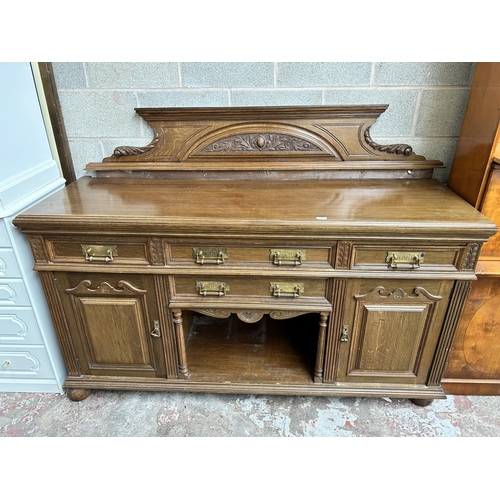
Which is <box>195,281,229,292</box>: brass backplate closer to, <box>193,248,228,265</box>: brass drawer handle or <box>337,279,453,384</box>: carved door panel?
<box>193,248,228,265</box>: brass drawer handle

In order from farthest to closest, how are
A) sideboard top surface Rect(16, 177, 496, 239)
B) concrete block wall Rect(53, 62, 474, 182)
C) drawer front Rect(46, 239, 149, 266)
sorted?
concrete block wall Rect(53, 62, 474, 182)
drawer front Rect(46, 239, 149, 266)
sideboard top surface Rect(16, 177, 496, 239)

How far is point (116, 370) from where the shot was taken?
1492 millimetres

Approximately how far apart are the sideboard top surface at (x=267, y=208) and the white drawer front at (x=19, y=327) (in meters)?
0.43

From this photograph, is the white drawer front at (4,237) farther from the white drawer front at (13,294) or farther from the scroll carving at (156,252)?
the scroll carving at (156,252)

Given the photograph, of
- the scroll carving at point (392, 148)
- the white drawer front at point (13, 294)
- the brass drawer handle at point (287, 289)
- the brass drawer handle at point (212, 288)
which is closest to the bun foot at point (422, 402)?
the brass drawer handle at point (287, 289)

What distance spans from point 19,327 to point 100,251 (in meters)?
0.57

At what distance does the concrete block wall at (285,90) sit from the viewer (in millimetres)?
1473

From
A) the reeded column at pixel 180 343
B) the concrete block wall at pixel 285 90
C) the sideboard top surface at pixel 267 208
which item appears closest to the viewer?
the sideboard top surface at pixel 267 208

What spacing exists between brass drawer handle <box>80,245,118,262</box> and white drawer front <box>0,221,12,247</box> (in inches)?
11.8

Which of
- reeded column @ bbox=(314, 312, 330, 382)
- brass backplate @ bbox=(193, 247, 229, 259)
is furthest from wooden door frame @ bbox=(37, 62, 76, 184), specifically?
reeded column @ bbox=(314, 312, 330, 382)

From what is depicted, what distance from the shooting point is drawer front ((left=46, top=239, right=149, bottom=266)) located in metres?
1.25

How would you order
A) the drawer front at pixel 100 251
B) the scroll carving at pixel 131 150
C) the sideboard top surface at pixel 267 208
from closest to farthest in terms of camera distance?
the sideboard top surface at pixel 267 208 < the drawer front at pixel 100 251 < the scroll carving at pixel 131 150

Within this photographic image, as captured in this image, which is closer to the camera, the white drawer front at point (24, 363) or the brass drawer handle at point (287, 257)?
the brass drawer handle at point (287, 257)

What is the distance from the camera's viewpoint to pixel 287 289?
1.29 meters
